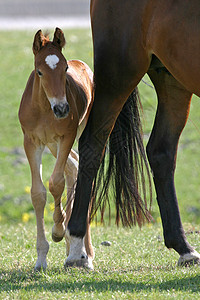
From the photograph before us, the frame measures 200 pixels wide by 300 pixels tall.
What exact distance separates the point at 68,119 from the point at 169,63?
2.95 ft

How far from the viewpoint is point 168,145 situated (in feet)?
15.7

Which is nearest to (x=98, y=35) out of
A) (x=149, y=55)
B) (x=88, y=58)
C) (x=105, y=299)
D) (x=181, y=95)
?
(x=149, y=55)

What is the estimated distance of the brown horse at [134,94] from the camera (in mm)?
4012

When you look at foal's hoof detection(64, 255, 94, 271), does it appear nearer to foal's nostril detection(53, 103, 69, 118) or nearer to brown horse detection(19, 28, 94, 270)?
brown horse detection(19, 28, 94, 270)

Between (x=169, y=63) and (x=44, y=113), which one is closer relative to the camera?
(x=169, y=63)

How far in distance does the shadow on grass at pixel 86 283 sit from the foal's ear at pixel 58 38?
5.34 feet

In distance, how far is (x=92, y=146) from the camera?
4500mm

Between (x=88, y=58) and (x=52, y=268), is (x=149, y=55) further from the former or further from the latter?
(x=88, y=58)

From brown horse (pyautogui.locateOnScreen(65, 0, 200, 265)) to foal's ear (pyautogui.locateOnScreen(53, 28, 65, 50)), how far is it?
294mm

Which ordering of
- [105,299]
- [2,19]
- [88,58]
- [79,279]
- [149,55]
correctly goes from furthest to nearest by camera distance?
1. [2,19]
2. [88,58]
3. [149,55]
4. [79,279]
5. [105,299]

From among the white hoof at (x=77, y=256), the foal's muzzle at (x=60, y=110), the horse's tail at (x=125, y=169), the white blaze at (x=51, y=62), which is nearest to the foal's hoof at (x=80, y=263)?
the white hoof at (x=77, y=256)

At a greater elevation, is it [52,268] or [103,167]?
[103,167]

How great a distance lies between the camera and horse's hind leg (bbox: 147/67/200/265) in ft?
15.2

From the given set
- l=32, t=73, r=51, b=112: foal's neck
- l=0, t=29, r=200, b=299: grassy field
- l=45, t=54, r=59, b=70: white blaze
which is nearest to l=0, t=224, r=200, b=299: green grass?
l=0, t=29, r=200, b=299: grassy field
